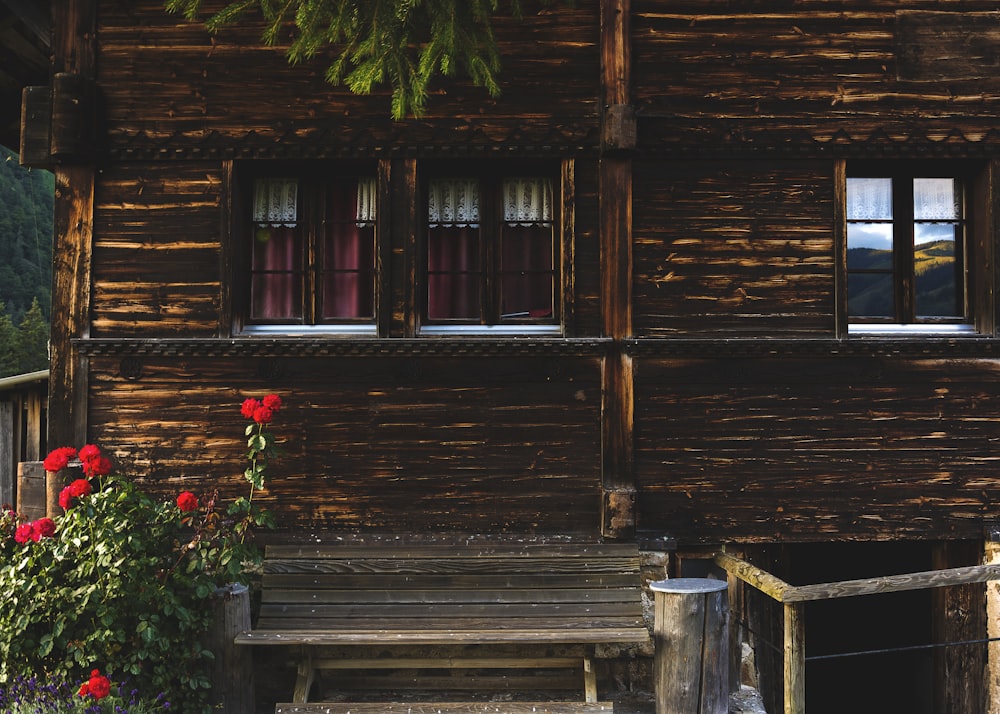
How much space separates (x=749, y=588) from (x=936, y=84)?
4.04 meters

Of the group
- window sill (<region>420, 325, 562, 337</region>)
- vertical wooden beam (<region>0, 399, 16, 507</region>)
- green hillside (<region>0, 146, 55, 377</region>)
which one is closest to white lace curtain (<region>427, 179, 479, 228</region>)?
window sill (<region>420, 325, 562, 337</region>)

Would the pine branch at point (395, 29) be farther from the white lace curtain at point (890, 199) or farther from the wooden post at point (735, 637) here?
the wooden post at point (735, 637)

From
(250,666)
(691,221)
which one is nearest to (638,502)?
(691,221)

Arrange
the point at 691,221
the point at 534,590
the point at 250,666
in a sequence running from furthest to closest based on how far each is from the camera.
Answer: the point at 691,221, the point at 534,590, the point at 250,666

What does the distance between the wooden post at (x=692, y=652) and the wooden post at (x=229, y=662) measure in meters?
2.49

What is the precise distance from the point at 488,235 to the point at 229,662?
11.2 feet

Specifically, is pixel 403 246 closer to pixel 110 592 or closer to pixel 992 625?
pixel 110 592

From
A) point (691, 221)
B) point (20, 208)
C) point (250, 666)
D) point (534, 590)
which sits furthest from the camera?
point (20, 208)

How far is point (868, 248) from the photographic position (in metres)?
6.15

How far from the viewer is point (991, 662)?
19.5 ft

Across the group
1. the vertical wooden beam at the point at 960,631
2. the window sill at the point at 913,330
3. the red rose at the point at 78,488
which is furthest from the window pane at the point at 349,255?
the vertical wooden beam at the point at 960,631

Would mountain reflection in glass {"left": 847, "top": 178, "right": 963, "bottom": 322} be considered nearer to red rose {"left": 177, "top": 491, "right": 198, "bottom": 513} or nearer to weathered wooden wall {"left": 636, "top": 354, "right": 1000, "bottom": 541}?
weathered wooden wall {"left": 636, "top": 354, "right": 1000, "bottom": 541}

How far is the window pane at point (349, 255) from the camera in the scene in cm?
605

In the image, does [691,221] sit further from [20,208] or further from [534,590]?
[20,208]
